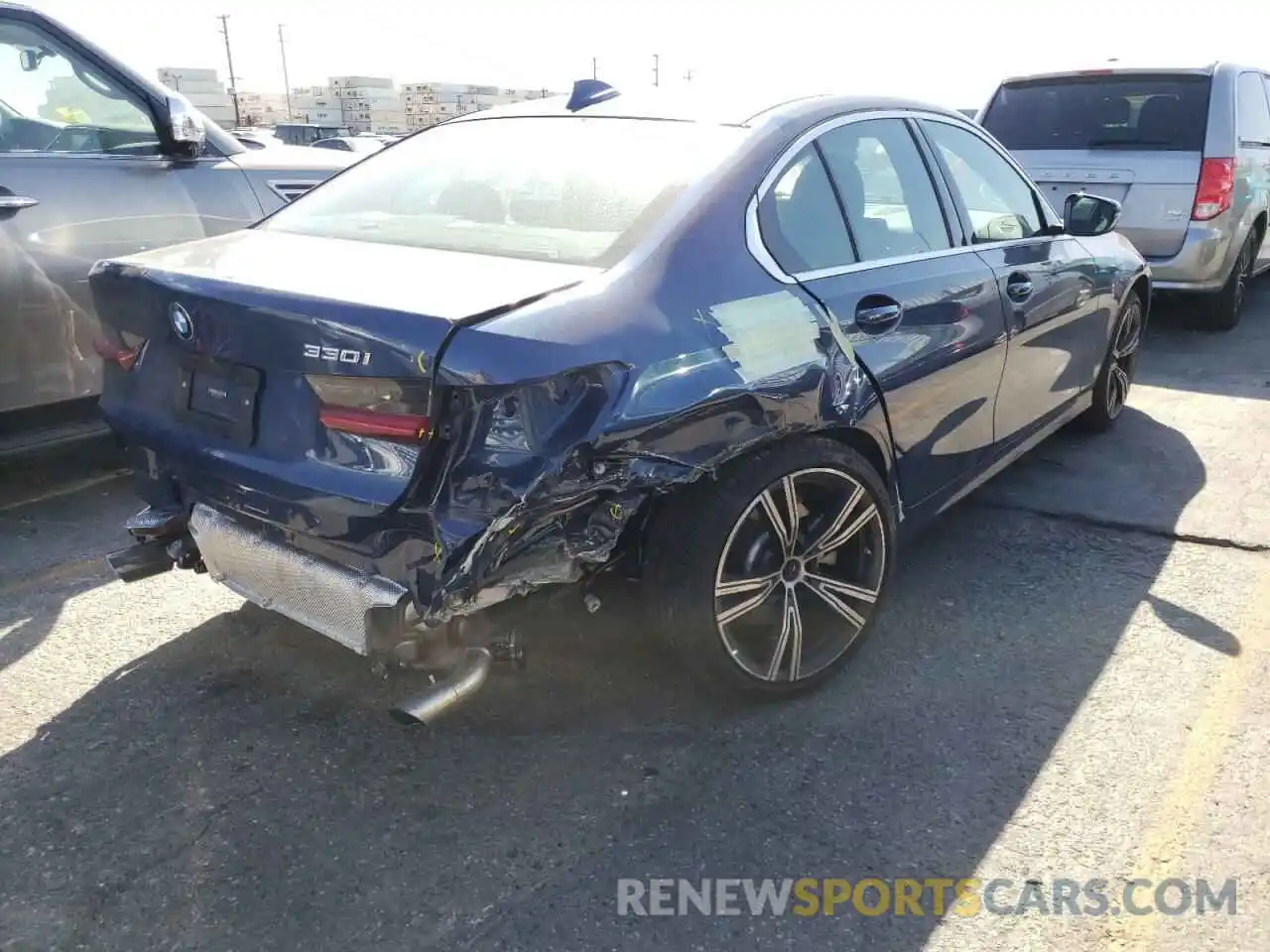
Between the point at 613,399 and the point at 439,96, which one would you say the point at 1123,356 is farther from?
the point at 439,96

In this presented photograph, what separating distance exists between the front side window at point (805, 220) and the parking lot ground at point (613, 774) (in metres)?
1.09

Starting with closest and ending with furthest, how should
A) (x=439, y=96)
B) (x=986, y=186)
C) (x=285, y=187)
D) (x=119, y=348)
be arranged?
(x=119, y=348)
(x=986, y=186)
(x=285, y=187)
(x=439, y=96)

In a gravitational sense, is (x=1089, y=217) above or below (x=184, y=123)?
below

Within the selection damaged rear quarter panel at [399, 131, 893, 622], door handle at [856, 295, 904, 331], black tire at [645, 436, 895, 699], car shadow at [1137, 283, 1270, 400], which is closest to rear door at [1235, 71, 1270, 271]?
car shadow at [1137, 283, 1270, 400]

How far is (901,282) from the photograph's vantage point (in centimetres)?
312

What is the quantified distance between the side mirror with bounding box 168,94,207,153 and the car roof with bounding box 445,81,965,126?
5.87 feet

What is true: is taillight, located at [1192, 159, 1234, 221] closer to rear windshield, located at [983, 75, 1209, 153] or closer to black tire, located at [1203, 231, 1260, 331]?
rear windshield, located at [983, 75, 1209, 153]

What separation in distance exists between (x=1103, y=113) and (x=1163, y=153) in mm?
556

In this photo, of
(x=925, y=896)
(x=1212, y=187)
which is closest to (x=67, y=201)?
(x=925, y=896)

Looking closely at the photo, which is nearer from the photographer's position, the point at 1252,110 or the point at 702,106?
the point at 702,106

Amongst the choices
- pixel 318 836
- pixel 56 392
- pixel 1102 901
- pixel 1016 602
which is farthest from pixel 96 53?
pixel 1102 901

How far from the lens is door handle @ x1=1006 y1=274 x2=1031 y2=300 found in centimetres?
369

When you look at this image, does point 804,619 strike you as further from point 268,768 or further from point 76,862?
point 76,862

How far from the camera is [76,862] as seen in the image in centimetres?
236
